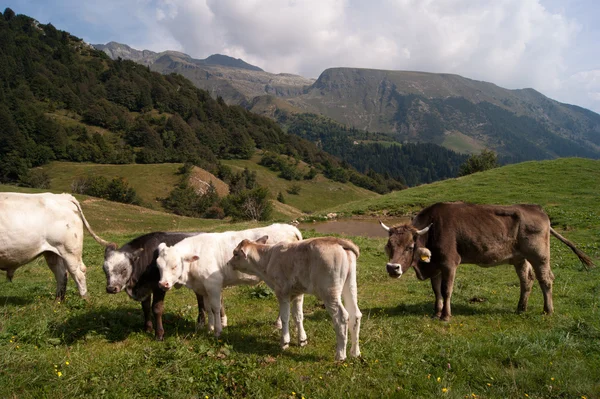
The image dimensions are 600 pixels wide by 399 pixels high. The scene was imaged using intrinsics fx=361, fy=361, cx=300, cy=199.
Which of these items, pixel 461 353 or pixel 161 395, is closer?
pixel 161 395

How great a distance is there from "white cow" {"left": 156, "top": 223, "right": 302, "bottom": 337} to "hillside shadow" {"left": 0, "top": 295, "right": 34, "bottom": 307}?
5.26m

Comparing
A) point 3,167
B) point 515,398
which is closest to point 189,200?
point 3,167

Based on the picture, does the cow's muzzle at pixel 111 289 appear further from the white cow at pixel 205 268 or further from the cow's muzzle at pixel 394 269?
the cow's muzzle at pixel 394 269

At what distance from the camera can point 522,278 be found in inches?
394

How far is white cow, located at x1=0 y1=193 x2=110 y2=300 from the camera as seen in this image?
883 cm

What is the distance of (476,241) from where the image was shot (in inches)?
370

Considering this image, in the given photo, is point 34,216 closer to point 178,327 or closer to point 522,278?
point 178,327

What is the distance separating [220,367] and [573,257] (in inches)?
745

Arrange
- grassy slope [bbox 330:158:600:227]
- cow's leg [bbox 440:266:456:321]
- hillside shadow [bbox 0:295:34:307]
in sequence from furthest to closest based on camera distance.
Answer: grassy slope [bbox 330:158:600:227], hillside shadow [bbox 0:295:34:307], cow's leg [bbox 440:266:456:321]

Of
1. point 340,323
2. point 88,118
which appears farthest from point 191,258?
point 88,118

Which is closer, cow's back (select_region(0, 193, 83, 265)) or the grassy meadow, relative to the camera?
the grassy meadow

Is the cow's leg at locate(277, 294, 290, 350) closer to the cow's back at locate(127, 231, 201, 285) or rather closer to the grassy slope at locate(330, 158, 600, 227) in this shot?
the cow's back at locate(127, 231, 201, 285)

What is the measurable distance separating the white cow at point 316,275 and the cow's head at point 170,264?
45.9 inches

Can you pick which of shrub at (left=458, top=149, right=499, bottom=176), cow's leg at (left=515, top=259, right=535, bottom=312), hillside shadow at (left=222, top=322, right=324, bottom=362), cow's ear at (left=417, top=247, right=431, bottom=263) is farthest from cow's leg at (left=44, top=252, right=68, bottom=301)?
shrub at (left=458, top=149, right=499, bottom=176)
